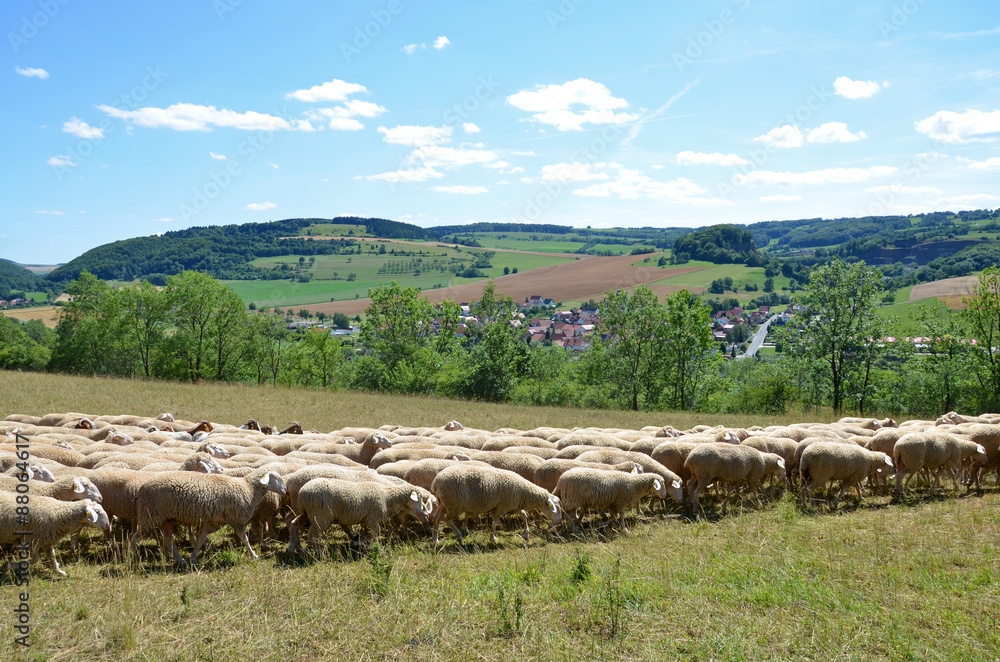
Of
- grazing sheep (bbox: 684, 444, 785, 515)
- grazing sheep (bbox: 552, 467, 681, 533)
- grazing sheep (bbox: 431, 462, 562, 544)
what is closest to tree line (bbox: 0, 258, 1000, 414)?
grazing sheep (bbox: 684, 444, 785, 515)

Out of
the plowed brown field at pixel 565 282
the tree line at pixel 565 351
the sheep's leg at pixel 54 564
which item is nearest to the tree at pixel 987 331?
the tree line at pixel 565 351

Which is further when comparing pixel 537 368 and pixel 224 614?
pixel 537 368

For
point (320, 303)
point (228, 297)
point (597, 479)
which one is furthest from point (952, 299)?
point (320, 303)

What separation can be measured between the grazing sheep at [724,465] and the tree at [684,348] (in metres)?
33.8

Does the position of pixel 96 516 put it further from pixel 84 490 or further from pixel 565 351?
pixel 565 351

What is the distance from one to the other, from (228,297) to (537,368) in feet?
95.4

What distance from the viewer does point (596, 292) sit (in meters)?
77.5

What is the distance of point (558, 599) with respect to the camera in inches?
261

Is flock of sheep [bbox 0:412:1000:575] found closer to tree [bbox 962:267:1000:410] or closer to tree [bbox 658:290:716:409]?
tree [bbox 962:267:1000:410]

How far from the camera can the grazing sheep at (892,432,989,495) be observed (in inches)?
508

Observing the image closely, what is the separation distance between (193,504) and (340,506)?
2040 mm

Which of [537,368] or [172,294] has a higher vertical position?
[172,294]

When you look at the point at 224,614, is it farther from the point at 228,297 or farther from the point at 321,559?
the point at 228,297

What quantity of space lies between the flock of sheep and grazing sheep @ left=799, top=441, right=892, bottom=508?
0.03 m
